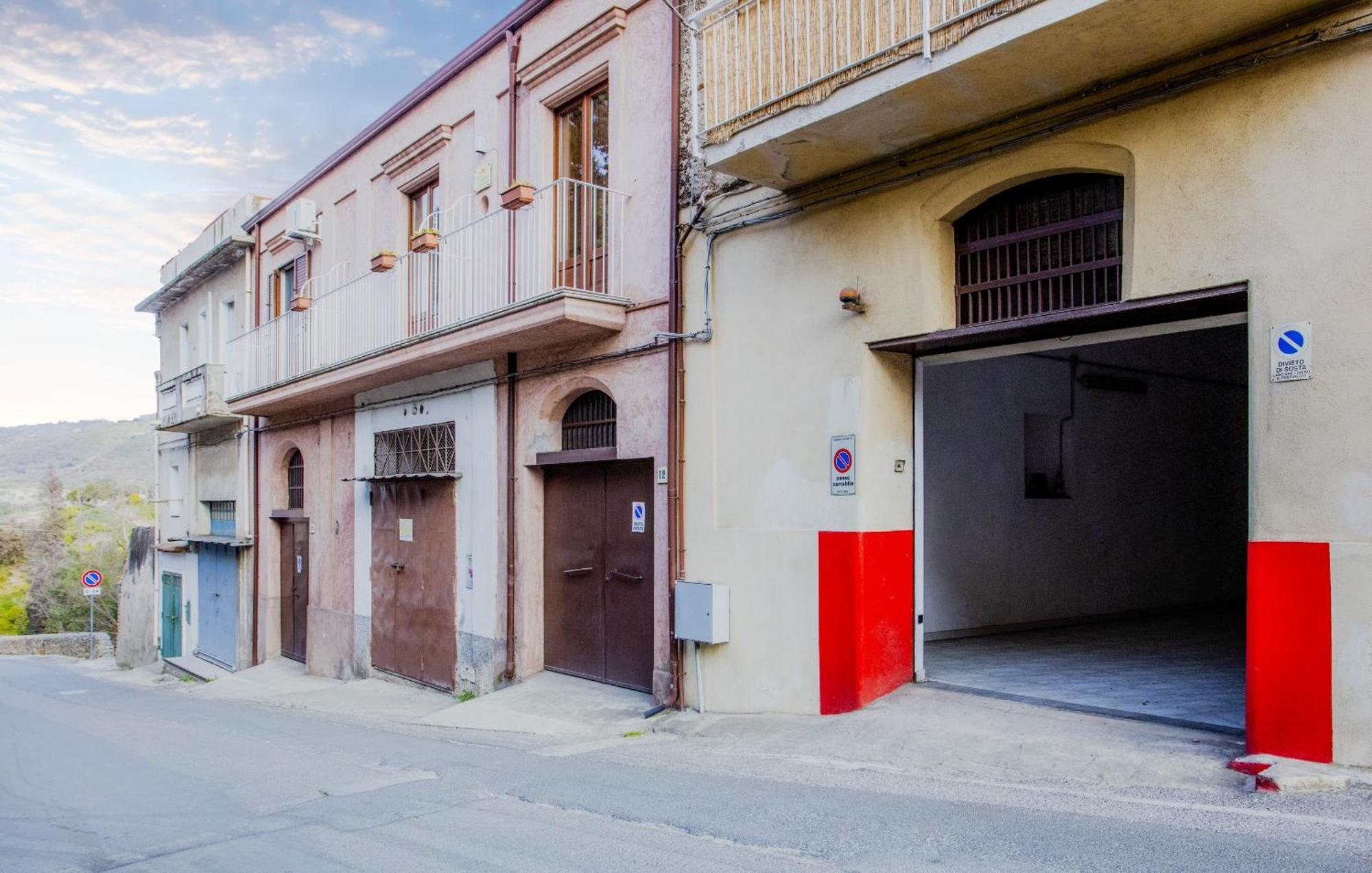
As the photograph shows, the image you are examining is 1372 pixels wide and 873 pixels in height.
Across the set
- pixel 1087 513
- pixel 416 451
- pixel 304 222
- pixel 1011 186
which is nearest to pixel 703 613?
pixel 1011 186

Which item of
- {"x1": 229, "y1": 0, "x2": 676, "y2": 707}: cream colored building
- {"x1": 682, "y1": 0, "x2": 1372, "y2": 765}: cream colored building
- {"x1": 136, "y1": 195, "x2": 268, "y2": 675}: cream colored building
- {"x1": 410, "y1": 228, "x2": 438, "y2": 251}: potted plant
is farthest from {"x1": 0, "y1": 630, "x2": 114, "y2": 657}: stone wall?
{"x1": 682, "y1": 0, "x2": 1372, "y2": 765}: cream colored building

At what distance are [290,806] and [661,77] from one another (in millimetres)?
7134

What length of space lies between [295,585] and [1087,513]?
13.2 metres

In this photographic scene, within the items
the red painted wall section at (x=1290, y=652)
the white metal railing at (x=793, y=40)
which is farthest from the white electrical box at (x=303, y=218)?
the red painted wall section at (x=1290, y=652)

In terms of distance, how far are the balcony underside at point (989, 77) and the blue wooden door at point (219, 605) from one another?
15.9m

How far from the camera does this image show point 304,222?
17281 millimetres

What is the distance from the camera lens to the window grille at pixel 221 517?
20875 millimetres

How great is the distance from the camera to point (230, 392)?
64.9ft

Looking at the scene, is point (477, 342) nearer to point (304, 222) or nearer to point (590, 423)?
point (590, 423)

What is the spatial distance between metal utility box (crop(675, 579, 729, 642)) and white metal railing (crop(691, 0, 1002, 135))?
382cm

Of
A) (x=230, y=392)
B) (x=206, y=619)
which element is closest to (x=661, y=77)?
(x=230, y=392)

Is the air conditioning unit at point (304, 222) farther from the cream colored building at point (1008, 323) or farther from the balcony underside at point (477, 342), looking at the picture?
the cream colored building at point (1008, 323)

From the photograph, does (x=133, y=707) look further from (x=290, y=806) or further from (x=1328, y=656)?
(x=1328, y=656)

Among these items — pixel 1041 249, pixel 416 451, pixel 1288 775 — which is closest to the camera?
pixel 1288 775
